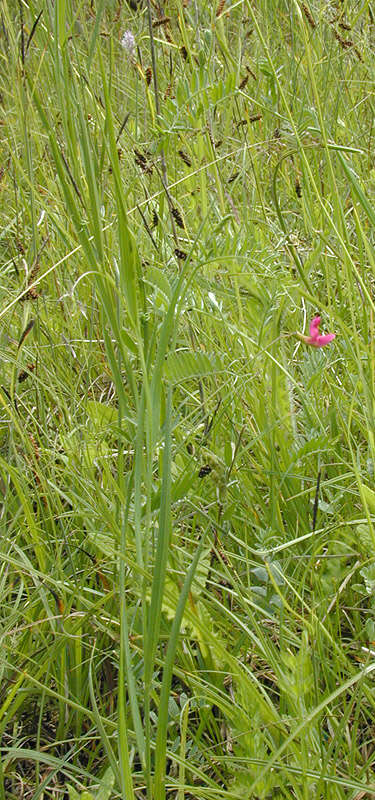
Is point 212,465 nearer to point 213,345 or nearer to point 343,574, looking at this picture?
point 343,574

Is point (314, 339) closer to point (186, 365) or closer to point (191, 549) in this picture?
point (186, 365)

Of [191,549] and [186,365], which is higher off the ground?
[186,365]

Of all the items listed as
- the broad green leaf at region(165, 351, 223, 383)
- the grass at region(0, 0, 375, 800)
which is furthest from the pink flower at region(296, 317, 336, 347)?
the broad green leaf at region(165, 351, 223, 383)

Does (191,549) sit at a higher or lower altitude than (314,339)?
lower

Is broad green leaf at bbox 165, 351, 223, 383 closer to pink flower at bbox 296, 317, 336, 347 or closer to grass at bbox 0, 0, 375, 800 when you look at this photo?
grass at bbox 0, 0, 375, 800

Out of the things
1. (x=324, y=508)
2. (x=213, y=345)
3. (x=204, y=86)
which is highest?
(x=204, y=86)

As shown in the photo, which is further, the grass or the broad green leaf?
the broad green leaf

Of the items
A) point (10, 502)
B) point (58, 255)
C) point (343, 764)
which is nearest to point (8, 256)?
point (58, 255)

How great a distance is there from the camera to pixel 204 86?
1194 mm

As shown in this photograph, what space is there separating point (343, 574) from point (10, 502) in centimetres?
49

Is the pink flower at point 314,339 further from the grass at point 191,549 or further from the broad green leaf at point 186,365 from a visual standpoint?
the broad green leaf at point 186,365

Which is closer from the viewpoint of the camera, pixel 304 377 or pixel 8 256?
pixel 304 377

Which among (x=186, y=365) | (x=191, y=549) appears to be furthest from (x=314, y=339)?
(x=191, y=549)

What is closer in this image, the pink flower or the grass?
the grass
